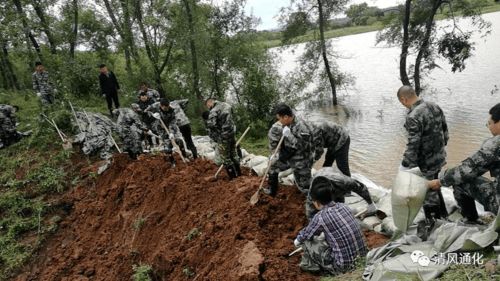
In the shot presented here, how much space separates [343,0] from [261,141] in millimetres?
9491

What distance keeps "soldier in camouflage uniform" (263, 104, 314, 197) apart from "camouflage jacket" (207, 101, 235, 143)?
3.91ft

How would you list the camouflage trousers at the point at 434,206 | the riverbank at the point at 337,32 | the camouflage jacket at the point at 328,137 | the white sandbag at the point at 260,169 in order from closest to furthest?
the camouflage trousers at the point at 434,206, the camouflage jacket at the point at 328,137, the white sandbag at the point at 260,169, the riverbank at the point at 337,32

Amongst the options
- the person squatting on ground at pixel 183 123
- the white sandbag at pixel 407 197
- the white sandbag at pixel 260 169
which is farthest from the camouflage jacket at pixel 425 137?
the person squatting on ground at pixel 183 123

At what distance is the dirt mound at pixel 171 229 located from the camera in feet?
14.0

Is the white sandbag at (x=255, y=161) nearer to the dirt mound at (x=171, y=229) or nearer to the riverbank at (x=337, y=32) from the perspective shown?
the dirt mound at (x=171, y=229)

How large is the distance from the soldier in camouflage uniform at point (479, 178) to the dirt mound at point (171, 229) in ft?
5.38

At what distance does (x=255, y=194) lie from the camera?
16.5ft

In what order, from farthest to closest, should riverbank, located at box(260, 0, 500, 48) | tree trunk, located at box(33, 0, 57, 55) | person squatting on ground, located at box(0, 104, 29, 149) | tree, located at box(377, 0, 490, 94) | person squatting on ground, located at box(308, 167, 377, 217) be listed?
riverbank, located at box(260, 0, 500, 48) < tree, located at box(377, 0, 490, 94) < tree trunk, located at box(33, 0, 57, 55) < person squatting on ground, located at box(0, 104, 29, 149) < person squatting on ground, located at box(308, 167, 377, 217)

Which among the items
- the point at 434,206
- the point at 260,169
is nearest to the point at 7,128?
the point at 260,169

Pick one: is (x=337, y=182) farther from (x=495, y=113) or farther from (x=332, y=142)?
(x=495, y=113)

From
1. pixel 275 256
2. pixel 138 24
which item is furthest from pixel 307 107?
pixel 275 256

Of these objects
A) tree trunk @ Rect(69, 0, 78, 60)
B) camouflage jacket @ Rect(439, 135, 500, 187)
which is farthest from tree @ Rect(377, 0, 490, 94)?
camouflage jacket @ Rect(439, 135, 500, 187)

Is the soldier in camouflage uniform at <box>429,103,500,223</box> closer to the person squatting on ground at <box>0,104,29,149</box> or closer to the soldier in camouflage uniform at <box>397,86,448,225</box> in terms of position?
the soldier in camouflage uniform at <box>397,86,448,225</box>

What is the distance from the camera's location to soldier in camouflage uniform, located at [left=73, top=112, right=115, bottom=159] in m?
8.91
